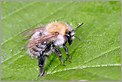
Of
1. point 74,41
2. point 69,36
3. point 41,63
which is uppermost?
point 69,36

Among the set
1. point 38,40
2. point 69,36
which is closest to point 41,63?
point 38,40

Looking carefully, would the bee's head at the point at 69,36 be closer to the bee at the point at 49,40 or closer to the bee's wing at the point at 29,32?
the bee at the point at 49,40

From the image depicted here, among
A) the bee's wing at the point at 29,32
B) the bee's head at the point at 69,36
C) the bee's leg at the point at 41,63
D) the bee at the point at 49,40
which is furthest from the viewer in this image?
the bee's wing at the point at 29,32

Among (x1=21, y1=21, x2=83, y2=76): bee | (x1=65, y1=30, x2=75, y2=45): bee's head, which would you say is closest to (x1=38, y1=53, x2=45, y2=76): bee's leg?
(x1=21, y1=21, x2=83, y2=76): bee

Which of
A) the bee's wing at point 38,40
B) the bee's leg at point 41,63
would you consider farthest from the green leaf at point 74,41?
the bee's wing at point 38,40

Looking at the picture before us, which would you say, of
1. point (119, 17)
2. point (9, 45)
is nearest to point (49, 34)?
point (9, 45)

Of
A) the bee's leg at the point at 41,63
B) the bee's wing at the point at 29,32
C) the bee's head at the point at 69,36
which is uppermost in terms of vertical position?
the bee's wing at the point at 29,32

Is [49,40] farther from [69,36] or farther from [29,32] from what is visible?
[29,32]

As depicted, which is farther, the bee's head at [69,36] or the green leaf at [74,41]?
the bee's head at [69,36]
